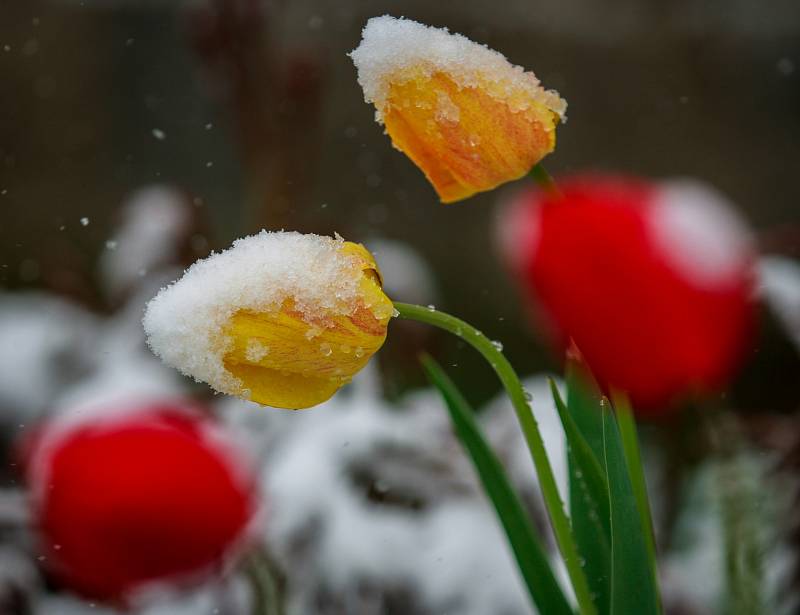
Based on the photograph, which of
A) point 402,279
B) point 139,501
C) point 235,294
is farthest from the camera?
point 402,279

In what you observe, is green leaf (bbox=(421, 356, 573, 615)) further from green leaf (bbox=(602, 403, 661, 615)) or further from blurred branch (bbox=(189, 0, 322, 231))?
blurred branch (bbox=(189, 0, 322, 231))

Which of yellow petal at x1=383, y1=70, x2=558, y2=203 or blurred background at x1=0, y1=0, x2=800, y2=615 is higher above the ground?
yellow petal at x1=383, y1=70, x2=558, y2=203

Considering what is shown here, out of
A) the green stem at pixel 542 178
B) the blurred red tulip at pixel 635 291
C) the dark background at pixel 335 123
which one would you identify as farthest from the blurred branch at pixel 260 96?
the green stem at pixel 542 178

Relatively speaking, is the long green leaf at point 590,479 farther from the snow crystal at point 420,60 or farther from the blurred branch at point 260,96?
the blurred branch at point 260,96

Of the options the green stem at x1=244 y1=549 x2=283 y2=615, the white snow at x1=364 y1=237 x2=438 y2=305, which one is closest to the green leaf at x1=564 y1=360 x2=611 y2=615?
the green stem at x1=244 y1=549 x2=283 y2=615

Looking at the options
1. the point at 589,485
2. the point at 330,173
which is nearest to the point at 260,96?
the point at 330,173

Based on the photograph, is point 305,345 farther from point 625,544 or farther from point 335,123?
point 335,123

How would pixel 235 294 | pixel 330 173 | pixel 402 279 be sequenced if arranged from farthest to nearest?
pixel 330 173, pixel 402 279, pixel 235 294
